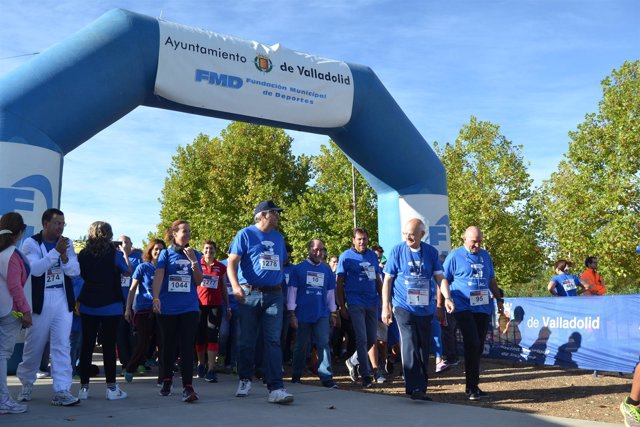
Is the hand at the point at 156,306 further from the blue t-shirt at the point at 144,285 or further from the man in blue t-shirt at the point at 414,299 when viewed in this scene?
the man in blue t-shirt at the point at 414,299

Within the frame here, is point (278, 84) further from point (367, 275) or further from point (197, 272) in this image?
point (197, 272)

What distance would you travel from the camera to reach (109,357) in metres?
6.54

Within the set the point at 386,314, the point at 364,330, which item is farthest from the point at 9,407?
the point at 364,330

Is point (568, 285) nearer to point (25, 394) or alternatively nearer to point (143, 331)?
point (143, 331)

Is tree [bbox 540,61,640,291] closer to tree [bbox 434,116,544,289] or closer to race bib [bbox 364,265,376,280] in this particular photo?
tree [bbox 434,116,544,289]

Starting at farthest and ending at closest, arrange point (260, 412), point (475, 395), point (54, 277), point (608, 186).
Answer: point (608, 186), point (475, 395), point (54, 277), point (260, 412)

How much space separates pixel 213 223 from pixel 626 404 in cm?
3530

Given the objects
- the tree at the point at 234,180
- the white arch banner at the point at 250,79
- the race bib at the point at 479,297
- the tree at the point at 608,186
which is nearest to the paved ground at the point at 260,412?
the race bib at the point at 479,297

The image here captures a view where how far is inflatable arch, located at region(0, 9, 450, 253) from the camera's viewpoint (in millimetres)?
8141

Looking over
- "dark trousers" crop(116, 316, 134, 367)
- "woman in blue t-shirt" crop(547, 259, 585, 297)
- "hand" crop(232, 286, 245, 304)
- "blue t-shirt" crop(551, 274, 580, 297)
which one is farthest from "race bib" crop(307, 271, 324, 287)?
"blue t-shirt" crop(551, 274, 580, 297)

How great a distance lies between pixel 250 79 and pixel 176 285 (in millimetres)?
4448

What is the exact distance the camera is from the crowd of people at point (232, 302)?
6.05 metres

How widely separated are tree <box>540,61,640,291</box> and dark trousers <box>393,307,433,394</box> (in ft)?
58.5

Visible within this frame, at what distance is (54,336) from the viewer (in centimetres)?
611
